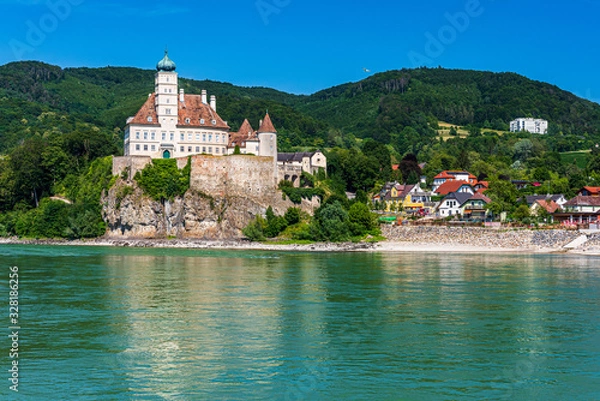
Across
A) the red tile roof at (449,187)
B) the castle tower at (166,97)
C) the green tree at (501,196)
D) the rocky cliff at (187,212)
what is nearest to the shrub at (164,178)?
the rocky cliff at (187,212)

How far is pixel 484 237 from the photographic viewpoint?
52.0 metres

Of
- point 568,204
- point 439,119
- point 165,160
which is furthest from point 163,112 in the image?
point 439,119

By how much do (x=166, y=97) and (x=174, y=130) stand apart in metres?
2.65

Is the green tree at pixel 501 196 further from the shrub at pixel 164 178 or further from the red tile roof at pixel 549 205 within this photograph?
the shrub at pixel 164 178

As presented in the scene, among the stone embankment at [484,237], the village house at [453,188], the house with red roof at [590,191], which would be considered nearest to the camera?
Answer: the stone embankment at [484,237]

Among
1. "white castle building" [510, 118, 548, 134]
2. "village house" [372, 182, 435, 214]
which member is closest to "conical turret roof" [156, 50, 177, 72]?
"village house" [372, 182, 435, 214]

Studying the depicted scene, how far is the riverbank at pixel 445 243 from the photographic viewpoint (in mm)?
49875

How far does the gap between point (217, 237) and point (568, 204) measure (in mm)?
26776

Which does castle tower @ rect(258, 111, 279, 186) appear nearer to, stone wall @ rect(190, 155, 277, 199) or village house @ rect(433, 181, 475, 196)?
stone wall @ rect(190, 155, 277, 199)

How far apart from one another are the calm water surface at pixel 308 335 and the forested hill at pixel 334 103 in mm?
67776

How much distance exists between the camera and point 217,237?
188 ft

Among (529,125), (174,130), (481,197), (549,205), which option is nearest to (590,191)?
(549,205)

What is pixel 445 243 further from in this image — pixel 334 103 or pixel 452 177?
pixel 334 103

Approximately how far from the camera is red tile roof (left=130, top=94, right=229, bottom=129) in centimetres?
6059
